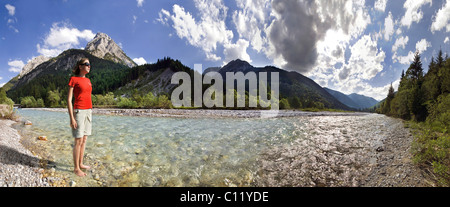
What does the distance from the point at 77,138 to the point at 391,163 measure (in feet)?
36.9

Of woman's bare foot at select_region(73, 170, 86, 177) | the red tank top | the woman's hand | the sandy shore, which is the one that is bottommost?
woman's bare foot at select_region(73, 170, 86, 177)

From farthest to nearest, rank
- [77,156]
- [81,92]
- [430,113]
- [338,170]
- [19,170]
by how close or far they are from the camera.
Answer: [430,113]
[338,170]
[77,156]
[81,92]
[19,170]

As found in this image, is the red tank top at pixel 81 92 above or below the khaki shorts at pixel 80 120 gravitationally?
above

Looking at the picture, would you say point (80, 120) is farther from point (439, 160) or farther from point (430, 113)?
point (430, 113)

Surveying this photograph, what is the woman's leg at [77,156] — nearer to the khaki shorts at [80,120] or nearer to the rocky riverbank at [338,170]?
the khaki shorts at [80,120]

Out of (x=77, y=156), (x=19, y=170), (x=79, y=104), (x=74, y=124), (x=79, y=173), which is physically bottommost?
(x=79, y=173)

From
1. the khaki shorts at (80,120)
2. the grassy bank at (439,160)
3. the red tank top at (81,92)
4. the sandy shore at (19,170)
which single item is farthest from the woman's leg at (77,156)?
the grassy bank at (439,160)

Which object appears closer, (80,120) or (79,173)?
(80,120)

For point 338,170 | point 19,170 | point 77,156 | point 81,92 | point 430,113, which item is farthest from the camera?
Answer: point 430,113

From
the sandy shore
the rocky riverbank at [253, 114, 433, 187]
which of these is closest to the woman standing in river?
the sandy shore

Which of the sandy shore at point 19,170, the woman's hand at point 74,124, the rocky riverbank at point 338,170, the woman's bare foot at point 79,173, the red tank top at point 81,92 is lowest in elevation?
the rocky riverbank at point 338,170

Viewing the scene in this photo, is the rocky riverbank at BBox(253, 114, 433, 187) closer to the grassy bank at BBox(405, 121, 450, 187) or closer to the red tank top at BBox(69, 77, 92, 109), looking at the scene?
the grassy bank at BBox(405, 121, 450, 187)

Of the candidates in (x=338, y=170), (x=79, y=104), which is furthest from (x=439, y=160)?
→ (x=79, y=104)
